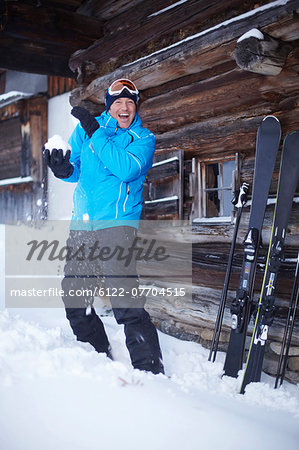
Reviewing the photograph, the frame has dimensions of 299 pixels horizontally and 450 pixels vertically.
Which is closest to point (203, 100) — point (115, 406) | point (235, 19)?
point (235, 19)

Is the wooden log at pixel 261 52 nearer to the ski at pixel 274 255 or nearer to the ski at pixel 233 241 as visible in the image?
the ski at pixel 274 255

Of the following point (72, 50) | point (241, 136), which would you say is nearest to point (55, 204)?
point (72, 50)

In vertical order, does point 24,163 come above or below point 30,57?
below

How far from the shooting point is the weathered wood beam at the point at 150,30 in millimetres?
4207

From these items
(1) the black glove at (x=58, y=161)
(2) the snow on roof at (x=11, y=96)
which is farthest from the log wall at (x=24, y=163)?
(1) the black glove at (x=58, y=161)

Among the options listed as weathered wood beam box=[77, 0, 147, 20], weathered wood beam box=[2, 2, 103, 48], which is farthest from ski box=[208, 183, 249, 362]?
weathered wood beam box=[2, 2, 103, 48]

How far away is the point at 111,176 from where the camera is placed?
317 centimetres

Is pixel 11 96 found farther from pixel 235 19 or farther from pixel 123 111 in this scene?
pixel 123 111

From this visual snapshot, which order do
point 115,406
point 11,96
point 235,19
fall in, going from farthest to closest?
point 11,96 → point 235,19 → point 115,406

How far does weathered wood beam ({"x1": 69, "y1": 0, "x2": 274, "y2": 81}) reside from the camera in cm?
421

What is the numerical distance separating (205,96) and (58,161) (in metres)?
1.83

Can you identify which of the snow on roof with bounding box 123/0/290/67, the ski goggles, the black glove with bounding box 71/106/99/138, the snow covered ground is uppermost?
the snow on roof with bounding box 123/0/290/67

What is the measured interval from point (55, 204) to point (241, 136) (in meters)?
5.42

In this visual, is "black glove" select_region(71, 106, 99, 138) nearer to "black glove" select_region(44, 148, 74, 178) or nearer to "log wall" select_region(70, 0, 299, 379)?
"black glove" select_region(44, 148, 74, 178)
